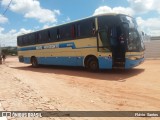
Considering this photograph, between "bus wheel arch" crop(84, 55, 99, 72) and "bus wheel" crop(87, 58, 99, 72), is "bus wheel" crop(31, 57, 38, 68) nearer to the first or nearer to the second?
"bus wheel arch" crop(84, 55, 99, 72)

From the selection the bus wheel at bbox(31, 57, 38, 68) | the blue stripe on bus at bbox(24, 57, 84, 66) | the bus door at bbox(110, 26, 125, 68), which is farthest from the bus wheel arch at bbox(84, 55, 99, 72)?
the bus wheel at bbox(31, 57, 38, 68)

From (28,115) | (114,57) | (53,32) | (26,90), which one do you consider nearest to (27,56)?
(53,32)

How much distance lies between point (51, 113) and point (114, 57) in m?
8.41

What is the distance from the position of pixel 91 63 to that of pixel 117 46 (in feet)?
7.21

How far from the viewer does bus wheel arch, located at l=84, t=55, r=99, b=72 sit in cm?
1512

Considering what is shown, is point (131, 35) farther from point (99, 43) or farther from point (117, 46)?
point (99, 43)

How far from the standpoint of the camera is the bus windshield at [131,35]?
13652 millimetres

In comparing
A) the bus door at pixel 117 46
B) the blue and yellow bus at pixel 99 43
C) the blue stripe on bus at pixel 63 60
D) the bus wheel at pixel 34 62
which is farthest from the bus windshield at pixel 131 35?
the bus wheel at pixel 34 62

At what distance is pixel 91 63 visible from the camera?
15477 millimetres

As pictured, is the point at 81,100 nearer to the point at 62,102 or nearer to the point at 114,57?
the point at 62,102

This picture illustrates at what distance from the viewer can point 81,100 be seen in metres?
7.82

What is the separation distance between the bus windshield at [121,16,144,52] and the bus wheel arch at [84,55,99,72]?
8.06 ft

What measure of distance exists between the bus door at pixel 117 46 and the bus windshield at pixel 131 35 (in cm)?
32

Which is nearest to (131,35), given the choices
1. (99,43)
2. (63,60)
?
(99,43)
